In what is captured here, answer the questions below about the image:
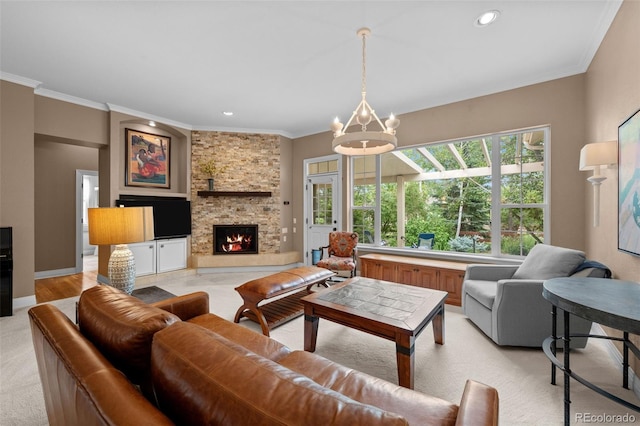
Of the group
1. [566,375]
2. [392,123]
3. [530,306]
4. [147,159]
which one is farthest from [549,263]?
[147,159]

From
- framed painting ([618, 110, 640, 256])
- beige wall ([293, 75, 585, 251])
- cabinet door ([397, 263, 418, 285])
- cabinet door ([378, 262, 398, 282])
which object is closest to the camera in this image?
framed painting ([618, 110, 640, 256])

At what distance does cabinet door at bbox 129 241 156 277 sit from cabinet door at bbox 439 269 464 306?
4.96 m

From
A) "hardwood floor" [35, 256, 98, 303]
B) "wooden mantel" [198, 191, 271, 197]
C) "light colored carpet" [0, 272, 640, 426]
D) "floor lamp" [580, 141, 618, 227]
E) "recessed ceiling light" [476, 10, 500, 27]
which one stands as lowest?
"hardwood floor" [35, 256, 98, 303]

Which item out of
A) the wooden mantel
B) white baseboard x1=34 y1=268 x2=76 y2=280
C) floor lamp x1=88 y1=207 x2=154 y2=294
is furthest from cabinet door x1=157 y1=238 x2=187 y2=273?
floor lamp x1=88 y1=207 x2=154 y2=294

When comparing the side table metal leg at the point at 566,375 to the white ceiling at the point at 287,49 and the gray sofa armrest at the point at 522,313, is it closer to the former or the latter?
the gray sofa armrest at the point at 522,313

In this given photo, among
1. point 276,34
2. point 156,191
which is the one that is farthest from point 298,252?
point 276,34

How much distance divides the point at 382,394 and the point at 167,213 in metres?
5.26

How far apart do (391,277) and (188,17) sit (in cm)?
412

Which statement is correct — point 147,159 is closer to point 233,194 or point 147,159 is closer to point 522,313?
point 233,194

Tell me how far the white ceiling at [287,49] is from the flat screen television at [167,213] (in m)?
1.66

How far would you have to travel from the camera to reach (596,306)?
56.1 inches

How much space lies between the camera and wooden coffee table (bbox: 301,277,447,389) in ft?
6.17

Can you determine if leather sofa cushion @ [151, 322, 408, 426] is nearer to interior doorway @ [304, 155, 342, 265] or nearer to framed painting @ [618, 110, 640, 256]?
framed painting @ [618, 110, 640, 256]

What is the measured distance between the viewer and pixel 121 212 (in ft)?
6.82
